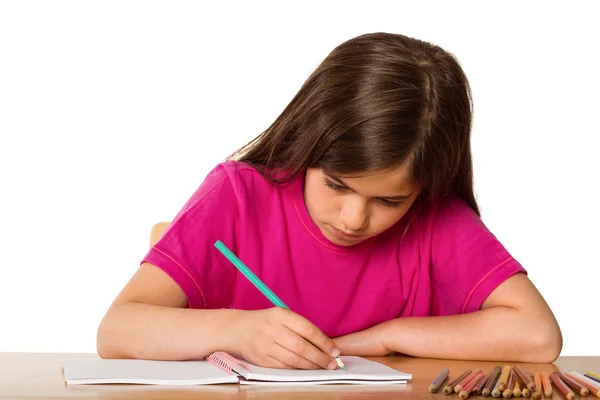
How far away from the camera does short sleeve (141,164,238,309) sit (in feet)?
4.05

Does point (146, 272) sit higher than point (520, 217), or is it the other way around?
point (146, 272)

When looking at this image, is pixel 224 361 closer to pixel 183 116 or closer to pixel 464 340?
pixel 464 340

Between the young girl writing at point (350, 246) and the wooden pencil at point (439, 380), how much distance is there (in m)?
0.12

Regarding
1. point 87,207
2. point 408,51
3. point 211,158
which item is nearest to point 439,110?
point 408,51

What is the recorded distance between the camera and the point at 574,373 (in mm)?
1032

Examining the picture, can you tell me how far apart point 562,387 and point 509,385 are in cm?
6

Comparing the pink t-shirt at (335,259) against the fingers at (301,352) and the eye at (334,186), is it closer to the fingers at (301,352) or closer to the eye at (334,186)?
the eye at (334,186)

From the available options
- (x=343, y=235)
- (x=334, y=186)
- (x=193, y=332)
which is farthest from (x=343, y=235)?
(x=193, y=332)

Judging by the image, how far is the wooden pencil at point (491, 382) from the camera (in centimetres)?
90

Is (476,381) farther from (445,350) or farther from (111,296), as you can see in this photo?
(111,296)

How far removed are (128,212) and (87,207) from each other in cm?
13

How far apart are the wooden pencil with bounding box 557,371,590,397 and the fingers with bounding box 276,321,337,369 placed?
0.27m

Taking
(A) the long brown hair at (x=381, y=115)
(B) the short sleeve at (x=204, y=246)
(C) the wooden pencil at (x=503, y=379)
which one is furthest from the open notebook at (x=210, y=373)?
(A) the long brown hair at (x=381, y=115)

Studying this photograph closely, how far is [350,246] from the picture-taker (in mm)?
1423
